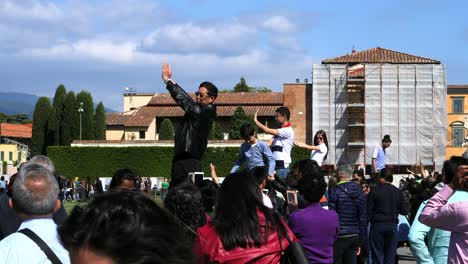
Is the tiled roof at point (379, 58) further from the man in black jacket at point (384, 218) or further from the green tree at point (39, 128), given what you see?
the man in black jacket at point (384, 218)

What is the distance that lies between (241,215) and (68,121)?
10119 cm

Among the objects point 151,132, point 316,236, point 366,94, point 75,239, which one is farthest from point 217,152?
point 75,239

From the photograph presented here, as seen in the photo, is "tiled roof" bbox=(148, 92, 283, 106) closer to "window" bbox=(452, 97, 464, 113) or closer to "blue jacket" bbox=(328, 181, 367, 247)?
"window" bbox=(452, 97, 464, 113)

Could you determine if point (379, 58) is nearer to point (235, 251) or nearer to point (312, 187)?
point (312, 187)

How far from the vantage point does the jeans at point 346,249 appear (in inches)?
440

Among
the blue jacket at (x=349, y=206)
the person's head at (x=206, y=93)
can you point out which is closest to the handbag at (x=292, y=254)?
the person's head at (x=206, y=93)

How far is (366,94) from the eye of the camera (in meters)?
82.1

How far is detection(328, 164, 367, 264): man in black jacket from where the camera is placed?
11.4 metres

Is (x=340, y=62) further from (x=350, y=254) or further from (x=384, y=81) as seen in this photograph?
(x=350, y=254)

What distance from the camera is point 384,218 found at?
13430 millimetres

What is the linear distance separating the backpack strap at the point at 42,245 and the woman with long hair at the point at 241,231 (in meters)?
0.94

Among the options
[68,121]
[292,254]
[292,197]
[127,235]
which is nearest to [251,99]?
[68,121]

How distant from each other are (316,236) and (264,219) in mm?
2161

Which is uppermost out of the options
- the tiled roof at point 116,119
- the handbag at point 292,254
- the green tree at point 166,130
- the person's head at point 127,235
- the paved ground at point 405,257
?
the tiled roof at point 116,119
